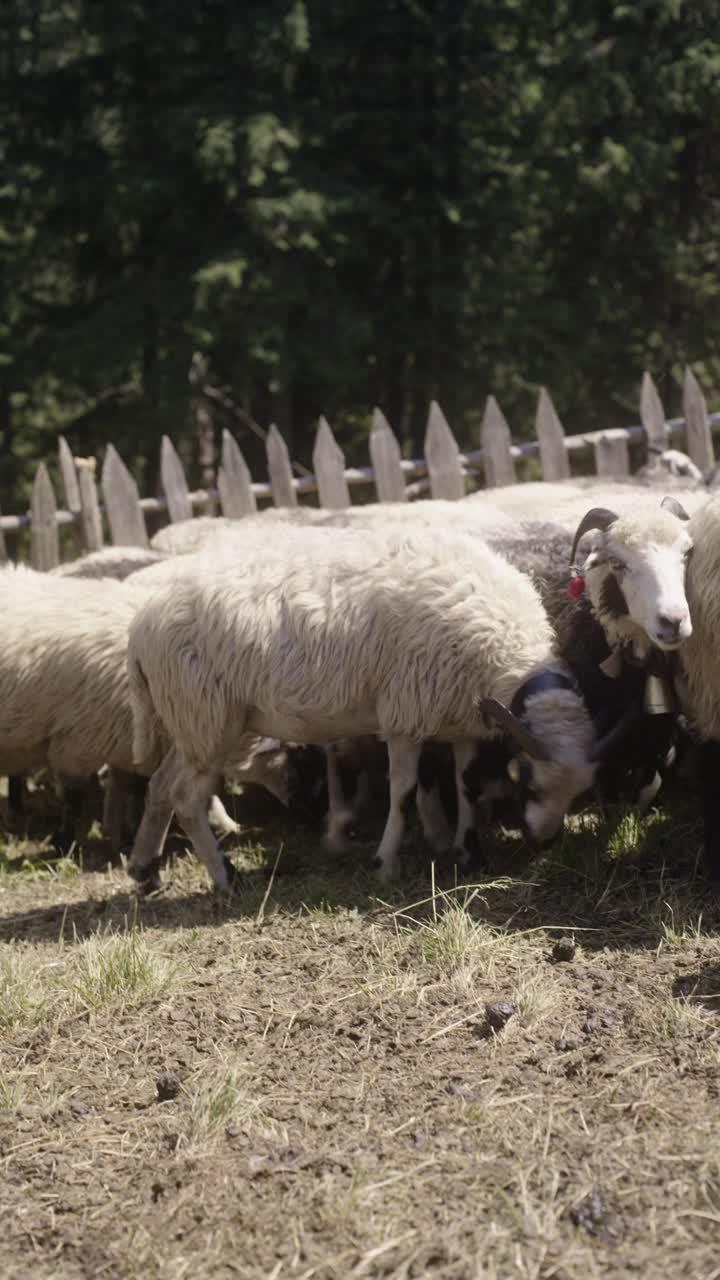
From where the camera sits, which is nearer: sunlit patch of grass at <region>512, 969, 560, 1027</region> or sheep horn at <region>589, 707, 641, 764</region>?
sunlit patch of grass at <region>512, 969, 560, 1027</region>

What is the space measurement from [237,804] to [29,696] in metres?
1.24

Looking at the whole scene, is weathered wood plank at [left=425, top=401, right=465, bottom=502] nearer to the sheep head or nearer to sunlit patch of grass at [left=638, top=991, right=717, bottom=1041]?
the sheep head

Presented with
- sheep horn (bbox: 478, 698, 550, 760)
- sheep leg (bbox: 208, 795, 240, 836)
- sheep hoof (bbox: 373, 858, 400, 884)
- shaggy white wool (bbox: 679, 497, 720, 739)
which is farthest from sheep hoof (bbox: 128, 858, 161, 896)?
shaggy white wool (bbox: 679, 497, 720, 739)

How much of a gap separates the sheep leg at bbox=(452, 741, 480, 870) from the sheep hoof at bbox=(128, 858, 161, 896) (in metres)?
1.26

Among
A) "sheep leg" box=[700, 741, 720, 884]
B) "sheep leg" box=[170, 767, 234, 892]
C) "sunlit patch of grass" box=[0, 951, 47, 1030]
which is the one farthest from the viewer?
"sheep leg" box=[170, 767, 234, 892]

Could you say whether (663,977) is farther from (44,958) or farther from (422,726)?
(44,958)

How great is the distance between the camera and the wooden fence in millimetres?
9078

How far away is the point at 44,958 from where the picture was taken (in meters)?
4.45

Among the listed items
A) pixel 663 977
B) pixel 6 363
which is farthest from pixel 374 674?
pixel 6 363

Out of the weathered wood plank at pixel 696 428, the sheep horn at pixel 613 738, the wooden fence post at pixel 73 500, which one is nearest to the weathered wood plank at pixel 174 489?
the wooden fence post at pixel 73 500

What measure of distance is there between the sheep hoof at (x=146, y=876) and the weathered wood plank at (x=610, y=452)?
16.1ft

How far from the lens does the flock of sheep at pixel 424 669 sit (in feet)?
15.4

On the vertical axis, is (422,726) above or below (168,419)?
below

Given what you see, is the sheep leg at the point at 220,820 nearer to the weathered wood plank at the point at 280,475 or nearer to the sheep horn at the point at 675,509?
the sheep horn at the point at 675,509
